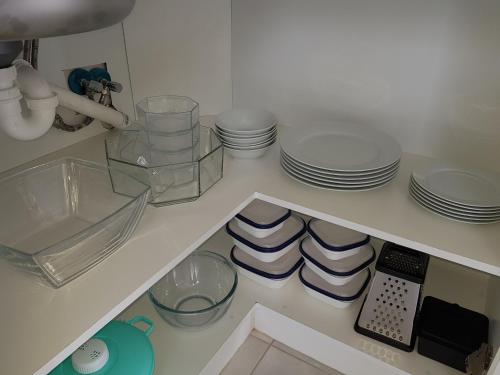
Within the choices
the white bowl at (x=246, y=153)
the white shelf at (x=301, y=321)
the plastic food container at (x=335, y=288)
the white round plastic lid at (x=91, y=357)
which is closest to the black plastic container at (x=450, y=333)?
the white shelf at (x=301, y=321)

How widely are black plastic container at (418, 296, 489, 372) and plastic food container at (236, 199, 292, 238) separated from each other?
40 cm

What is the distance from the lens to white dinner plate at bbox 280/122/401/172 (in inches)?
33.6

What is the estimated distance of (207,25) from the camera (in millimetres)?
1117

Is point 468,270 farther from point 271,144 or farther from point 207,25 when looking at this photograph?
point 207,25

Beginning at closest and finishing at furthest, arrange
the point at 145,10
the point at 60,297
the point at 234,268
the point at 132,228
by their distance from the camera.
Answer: the point at 60,297
the point at 132,228
the point at 145,10
the point at 234,268

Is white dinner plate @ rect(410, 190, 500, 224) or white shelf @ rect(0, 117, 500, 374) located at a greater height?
white dinner plate @ rect(410, 190, 500, 224)

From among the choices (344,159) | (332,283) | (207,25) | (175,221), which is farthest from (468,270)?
(207,25)

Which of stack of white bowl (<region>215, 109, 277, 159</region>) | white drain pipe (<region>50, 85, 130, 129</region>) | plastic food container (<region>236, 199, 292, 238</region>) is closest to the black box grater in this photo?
plastic food container (<region>236, 199, 292, 238</region>)

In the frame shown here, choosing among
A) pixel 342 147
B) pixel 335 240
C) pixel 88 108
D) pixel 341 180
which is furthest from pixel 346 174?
pixel 88 108

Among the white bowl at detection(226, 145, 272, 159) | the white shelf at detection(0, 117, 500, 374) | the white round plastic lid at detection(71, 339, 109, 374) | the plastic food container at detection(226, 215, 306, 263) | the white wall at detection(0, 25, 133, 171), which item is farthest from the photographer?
the plastic food container at detection(226, 215, 306, 263)

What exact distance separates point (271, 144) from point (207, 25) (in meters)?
0.40

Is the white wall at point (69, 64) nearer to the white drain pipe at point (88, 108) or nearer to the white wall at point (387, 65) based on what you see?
the white drain pipe at point (88, 108)

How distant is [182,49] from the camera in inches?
43.0

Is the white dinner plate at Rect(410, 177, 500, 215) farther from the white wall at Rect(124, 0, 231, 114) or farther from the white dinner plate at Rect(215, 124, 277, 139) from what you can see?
the white wall at Rect(124, 0, 231, 114)
